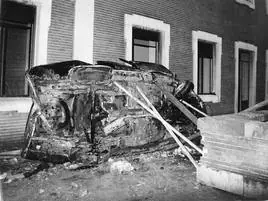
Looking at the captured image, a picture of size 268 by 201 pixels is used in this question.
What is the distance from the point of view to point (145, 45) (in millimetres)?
8188

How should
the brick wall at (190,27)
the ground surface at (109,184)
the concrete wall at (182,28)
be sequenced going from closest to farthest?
the ground surface at (109,184) < the concrete wall at (182,28) < the brick wall at (190,27)

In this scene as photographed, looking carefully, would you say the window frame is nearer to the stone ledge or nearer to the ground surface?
the ground surface

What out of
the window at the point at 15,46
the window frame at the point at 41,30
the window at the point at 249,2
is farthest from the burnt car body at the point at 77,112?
the window at the point at 249,2

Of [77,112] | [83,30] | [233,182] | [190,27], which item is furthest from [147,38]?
[233,182]

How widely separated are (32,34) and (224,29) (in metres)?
7.76

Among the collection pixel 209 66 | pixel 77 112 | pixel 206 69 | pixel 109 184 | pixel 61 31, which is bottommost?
pixel 109 184

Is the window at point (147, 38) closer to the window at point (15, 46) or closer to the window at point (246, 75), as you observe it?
the window at point (15, 46)

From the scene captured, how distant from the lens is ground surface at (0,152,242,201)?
126 inches

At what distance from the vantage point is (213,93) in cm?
1000

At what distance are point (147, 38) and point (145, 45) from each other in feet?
0.76

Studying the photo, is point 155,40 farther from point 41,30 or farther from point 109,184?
point 109,184

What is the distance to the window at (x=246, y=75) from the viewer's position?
11.4 meters

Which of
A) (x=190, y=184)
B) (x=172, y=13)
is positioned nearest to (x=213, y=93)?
(x=172, y=13)

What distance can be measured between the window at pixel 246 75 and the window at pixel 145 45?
4.65 metres
